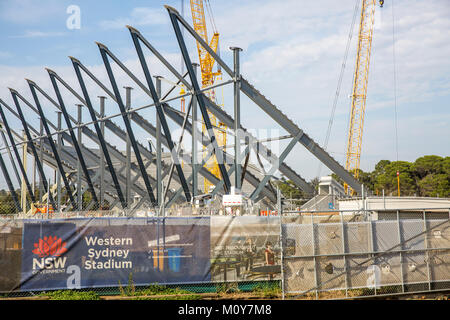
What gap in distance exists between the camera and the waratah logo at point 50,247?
41.6ft

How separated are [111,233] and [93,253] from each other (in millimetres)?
695

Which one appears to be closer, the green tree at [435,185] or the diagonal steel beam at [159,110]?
the diagonal steel beam at [159,110]

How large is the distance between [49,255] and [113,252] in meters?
Answer: 1.65

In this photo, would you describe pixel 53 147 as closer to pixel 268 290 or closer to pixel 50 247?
pixel 50 247

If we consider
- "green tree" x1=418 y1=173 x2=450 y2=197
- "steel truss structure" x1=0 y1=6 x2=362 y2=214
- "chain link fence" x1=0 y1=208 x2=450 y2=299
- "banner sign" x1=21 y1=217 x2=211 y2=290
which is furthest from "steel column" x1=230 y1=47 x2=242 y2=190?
"green tree" x1=418 y1=173 x2=450 y2=197

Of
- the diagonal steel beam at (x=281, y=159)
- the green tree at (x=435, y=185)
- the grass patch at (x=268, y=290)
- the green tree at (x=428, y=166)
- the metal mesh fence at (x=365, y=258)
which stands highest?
the green tree at (x=428, y=166)

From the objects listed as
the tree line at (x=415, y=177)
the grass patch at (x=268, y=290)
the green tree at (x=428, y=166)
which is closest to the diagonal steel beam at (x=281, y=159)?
the grass patch at (x=268, y=290)

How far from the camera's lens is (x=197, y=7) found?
220 ft

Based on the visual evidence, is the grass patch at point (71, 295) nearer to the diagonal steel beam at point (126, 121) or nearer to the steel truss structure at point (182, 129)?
the steel truss structure at point (182, 129)

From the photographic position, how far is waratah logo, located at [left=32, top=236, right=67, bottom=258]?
12672 millimetres
